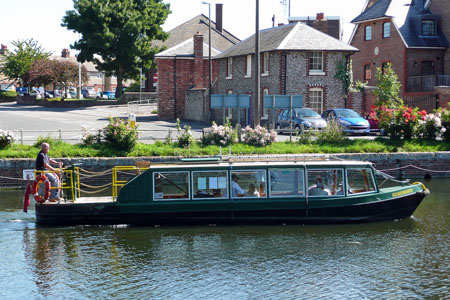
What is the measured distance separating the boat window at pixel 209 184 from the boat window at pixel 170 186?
0.27 metres

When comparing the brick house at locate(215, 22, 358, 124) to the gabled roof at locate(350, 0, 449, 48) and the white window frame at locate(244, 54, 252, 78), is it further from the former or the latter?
the gabled roof at locate(350, 0, 449, 48)

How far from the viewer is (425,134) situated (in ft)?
99.9

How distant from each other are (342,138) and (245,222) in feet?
41.1

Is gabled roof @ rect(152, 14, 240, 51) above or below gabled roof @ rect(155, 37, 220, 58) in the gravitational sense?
above

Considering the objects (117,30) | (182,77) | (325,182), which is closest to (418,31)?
(182,77)

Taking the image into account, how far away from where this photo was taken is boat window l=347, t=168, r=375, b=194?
18469 mm

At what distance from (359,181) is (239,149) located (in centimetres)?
990

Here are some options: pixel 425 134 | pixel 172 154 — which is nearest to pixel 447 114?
pixel 425 134

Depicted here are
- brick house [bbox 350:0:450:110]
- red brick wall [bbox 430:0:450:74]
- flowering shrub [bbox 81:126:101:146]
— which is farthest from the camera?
red brick wall [bbox 430:0:450:74]

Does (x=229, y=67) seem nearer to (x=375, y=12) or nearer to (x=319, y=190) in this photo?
(x=375, y=12)

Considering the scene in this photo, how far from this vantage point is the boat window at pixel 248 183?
18.3 metres

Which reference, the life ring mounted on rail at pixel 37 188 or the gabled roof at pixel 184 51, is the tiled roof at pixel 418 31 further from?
the life ring mounted on rail at pixel 37 188

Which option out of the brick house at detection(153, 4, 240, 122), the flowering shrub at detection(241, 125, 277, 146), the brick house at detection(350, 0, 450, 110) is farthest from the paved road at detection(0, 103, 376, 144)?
the brick house at detection(350, 0, 450, 110)

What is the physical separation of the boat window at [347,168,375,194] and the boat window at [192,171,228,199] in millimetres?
3697
